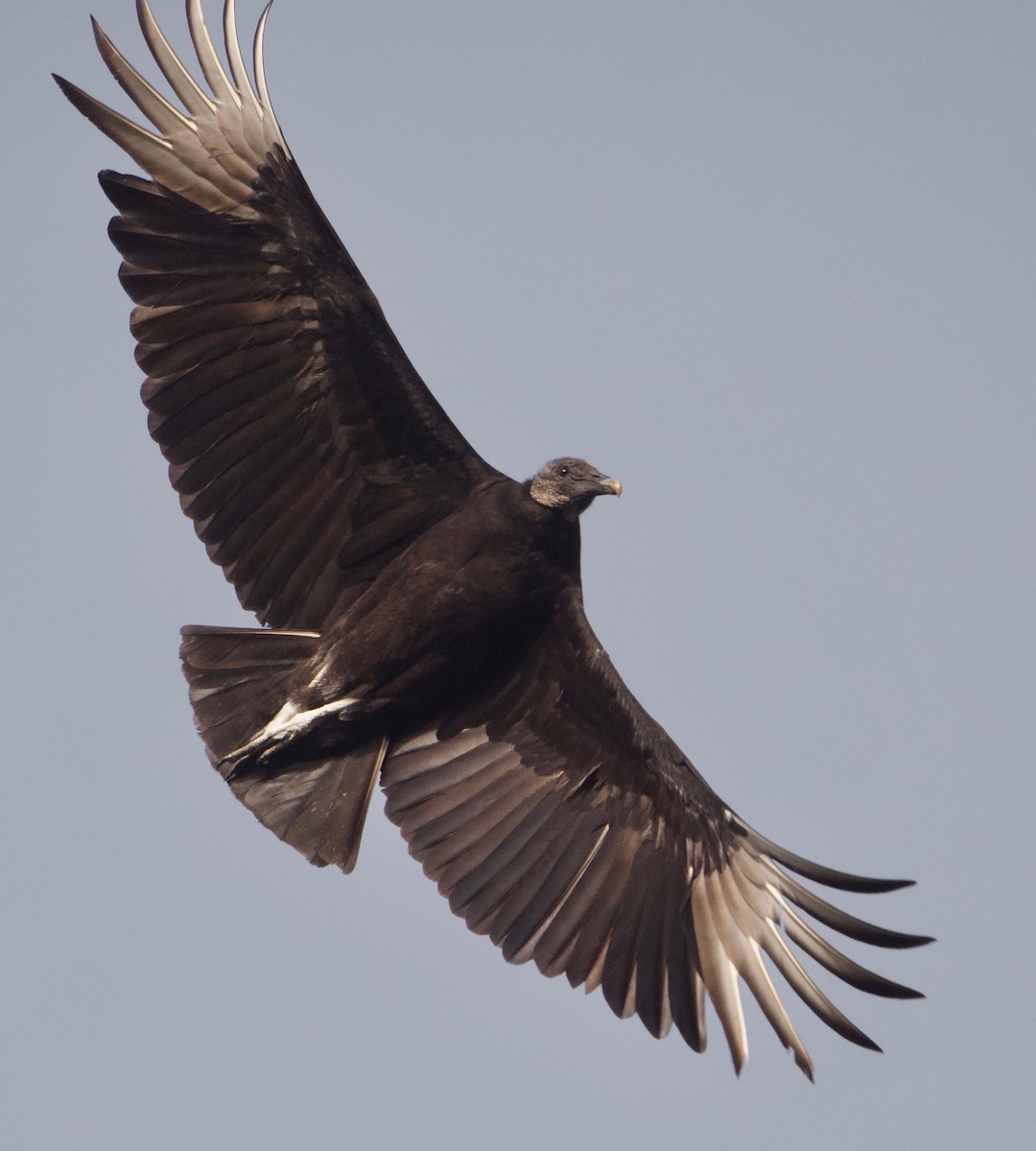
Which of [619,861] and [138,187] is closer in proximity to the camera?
[138,187]

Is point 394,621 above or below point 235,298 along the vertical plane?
below

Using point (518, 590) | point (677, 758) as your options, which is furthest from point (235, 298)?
point (677, 758)

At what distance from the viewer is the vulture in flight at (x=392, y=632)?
720 centimetres

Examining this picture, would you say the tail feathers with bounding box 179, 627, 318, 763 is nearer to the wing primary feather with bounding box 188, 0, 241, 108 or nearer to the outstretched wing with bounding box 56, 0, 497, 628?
the outstretched wing with bounding box 56, 0, 497, 628

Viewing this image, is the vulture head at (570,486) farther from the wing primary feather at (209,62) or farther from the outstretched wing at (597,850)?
the wing primary feather at (209,62)

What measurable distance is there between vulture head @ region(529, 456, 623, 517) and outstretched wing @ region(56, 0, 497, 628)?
230mm

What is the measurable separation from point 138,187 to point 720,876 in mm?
3554

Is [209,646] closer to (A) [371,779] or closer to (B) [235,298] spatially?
(A) [371,779]

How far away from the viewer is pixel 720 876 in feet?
25.0

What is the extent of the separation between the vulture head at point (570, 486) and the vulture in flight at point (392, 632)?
1 centimetres

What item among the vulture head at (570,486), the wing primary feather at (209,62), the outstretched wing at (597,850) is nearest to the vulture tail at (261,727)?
the outstretched wing at (597,850)

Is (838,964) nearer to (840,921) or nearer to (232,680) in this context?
(840,921)

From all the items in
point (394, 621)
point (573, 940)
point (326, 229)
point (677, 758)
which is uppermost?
point (326, 229)

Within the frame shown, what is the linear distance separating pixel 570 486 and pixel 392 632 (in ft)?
2.98
